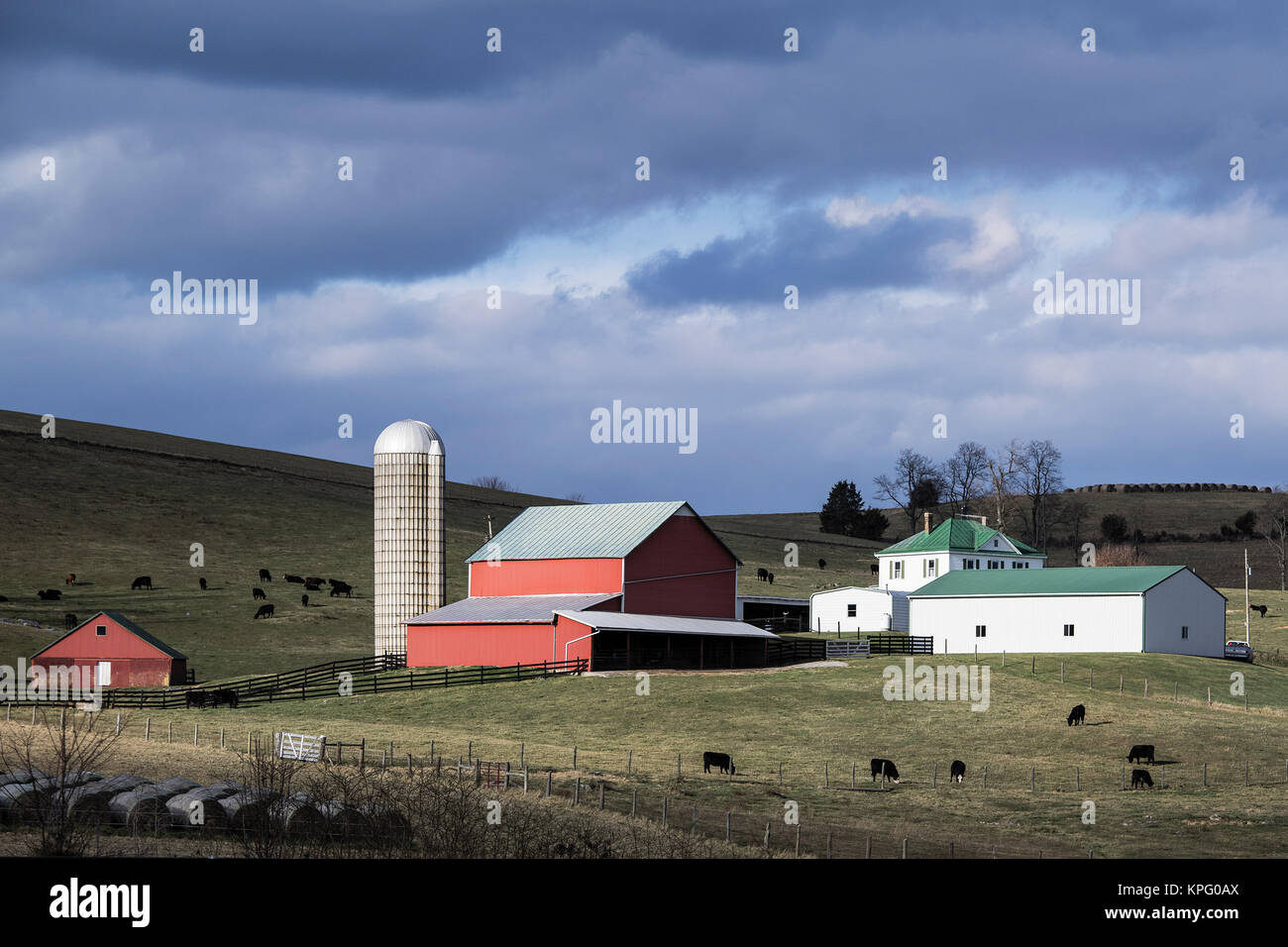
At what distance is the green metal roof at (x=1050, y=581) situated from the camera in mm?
66875

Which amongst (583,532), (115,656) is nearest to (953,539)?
(583,532)

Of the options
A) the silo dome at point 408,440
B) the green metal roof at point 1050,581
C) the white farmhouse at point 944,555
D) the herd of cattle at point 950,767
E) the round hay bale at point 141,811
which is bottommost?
the herd of cattle at point 950,767

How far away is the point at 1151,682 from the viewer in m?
56.1

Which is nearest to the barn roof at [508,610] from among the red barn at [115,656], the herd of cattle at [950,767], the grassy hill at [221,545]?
the grassy hill at [221,545]

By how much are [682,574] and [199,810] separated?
46.5 meters

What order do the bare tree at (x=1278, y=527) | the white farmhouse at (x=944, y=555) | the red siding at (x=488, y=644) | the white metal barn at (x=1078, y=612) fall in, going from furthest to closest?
the bare tree at (x=1278, y=527) < the white farmhouse at (x=944, y=555) < the white metal barn at (x=1078, y=612) < the red siding at (x=488, y=644)

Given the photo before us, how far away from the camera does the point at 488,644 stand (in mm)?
61562

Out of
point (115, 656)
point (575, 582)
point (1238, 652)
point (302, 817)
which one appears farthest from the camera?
point (1238, 652)

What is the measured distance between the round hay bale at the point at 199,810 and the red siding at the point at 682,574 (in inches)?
1674

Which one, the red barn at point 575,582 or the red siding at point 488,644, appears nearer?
the red siding at point 488,644

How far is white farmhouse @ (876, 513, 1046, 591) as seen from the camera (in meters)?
84.2

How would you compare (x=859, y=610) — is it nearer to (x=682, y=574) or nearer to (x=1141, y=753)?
(x=682, y=574)

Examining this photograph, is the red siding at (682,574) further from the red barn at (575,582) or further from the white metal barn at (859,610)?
the white metal barn at (859,610)
